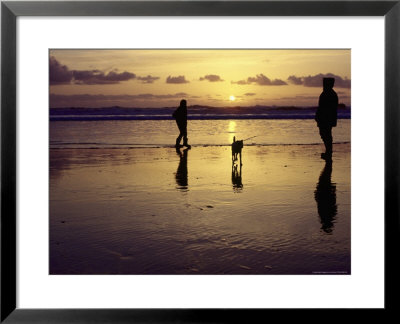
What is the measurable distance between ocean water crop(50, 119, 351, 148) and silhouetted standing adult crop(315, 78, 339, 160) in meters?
0.03

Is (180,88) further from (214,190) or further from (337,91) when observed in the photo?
(337,91)

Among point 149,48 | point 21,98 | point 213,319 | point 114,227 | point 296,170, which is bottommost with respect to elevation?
point 213,319

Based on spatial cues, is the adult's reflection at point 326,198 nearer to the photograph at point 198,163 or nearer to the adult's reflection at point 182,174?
the photograph at point 198,163

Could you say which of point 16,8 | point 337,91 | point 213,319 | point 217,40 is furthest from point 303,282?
point 16,8

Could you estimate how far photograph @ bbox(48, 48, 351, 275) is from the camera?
275 cm

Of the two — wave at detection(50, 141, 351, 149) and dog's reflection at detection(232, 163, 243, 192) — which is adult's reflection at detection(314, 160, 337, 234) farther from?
dog's reflection at detection(232, 163, 243, 192)

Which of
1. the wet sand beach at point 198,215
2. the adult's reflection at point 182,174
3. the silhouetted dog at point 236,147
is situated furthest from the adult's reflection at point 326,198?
the adult's reflection at point 182,174

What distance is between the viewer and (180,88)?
9.45 feet

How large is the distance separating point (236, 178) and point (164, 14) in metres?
0.78

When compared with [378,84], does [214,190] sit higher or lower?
lower

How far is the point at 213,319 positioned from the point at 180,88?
1037 mm

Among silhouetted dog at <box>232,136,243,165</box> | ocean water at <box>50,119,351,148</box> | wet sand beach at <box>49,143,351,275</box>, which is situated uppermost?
ocean water at <box>50,119,351,148</box>

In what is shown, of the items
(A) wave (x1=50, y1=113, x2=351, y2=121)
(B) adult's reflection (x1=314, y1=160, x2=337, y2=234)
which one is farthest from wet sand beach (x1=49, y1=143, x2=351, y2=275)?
(A) wave (x1=50, y1=113, x2=351, y2=121)

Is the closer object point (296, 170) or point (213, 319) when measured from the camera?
point (213, 319)
